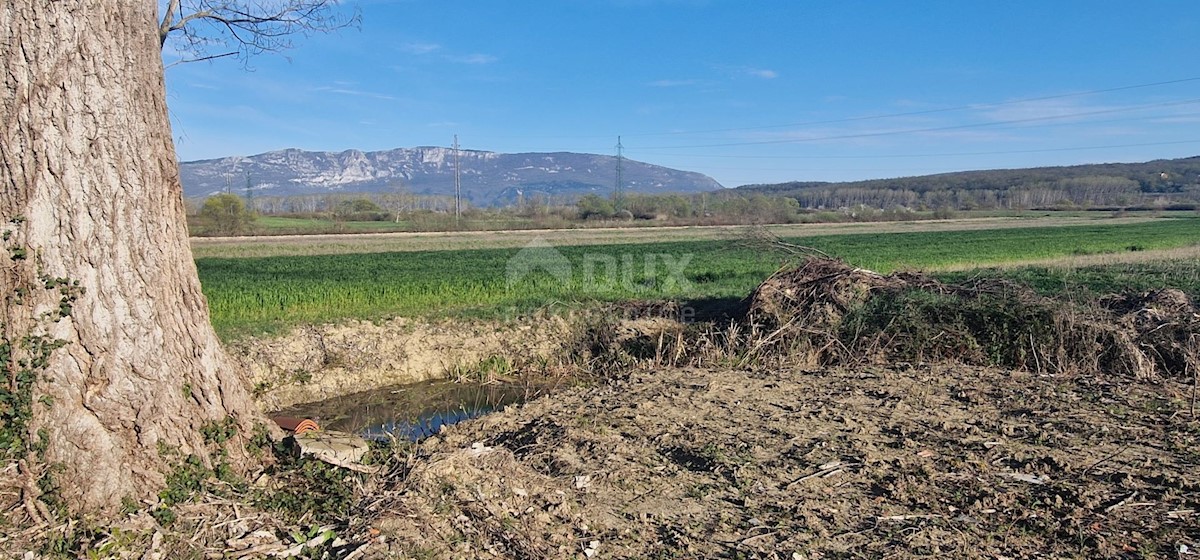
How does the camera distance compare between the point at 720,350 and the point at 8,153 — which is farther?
the point at 720,350

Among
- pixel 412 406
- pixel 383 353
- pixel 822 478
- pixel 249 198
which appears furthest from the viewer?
pixel 249 198

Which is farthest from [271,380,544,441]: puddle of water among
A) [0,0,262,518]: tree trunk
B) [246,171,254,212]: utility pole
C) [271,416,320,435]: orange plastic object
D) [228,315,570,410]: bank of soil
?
[246,171,254,212]: utility pole

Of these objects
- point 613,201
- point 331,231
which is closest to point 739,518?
point 331,231

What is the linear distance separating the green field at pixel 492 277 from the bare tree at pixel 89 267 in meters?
5.75

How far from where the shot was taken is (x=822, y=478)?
4988 mm

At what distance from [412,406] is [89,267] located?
5261 mm

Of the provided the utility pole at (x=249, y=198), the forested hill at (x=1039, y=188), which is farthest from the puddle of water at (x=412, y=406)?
the forested hill at (x=1039, y=188)

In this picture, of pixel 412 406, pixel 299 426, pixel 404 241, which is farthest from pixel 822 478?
pixel 404 241

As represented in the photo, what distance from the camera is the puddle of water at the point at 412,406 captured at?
8297 millimetres

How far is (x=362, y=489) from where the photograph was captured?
4566mm

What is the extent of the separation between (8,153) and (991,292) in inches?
403

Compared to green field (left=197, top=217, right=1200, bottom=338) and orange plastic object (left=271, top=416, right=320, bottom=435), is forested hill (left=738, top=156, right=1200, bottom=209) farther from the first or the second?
orange plastic object (left=271, top=416, right=320, bottom=435)

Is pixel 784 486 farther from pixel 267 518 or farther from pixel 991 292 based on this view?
pixel 991 292

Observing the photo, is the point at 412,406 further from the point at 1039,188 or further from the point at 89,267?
the point at 1039,188
